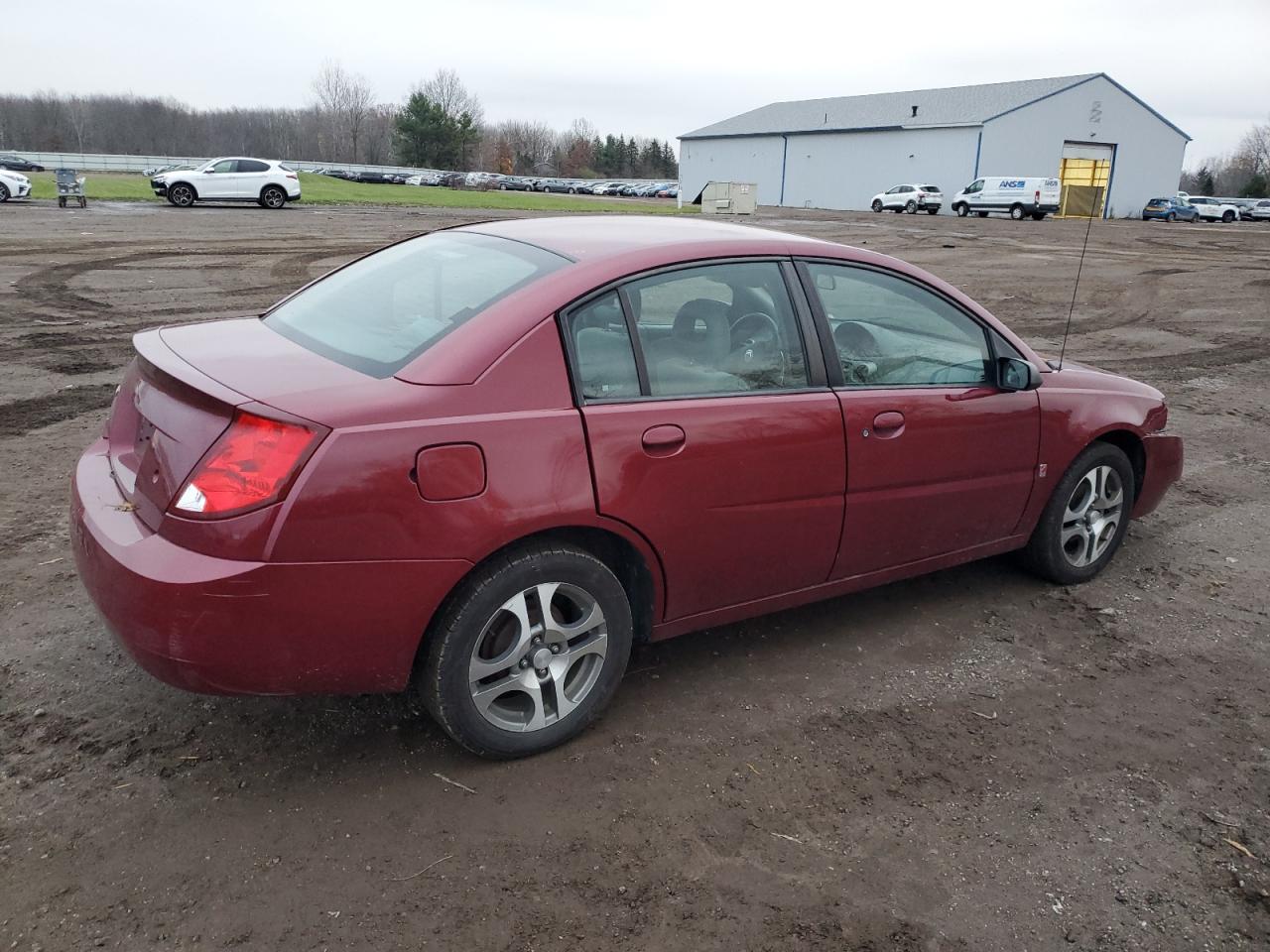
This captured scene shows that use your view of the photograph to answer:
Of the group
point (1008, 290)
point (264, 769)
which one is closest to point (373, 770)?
point (264, 769)

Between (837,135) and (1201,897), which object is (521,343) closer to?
(1201,897)

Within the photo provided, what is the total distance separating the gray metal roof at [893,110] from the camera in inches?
2178

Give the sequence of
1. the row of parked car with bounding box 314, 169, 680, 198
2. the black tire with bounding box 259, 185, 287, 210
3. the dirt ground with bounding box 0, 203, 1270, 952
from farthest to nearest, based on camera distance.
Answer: the row of parked car with bounding box 314, 169, 680, 198 → the black tire with bounding box 259, 185, 287, 210 → the dirt ground with bounding box 0, 203, 1270, 952

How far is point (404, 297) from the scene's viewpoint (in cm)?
346

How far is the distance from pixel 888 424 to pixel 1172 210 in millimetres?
61337

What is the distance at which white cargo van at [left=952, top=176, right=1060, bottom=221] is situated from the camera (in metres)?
45.1

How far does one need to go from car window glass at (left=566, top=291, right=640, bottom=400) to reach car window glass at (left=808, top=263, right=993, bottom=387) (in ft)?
3.01

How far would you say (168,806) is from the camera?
2.84m

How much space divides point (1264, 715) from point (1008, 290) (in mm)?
14104

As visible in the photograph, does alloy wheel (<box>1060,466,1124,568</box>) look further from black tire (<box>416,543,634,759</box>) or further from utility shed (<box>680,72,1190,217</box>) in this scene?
utility shed (<box>680,72,1190,217</box>)

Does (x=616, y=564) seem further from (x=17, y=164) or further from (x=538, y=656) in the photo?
(x=17, y=164)

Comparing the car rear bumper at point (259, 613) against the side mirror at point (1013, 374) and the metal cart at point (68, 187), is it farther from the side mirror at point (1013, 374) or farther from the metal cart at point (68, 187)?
the metal cart at point (68, 187)

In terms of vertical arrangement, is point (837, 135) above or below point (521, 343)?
above

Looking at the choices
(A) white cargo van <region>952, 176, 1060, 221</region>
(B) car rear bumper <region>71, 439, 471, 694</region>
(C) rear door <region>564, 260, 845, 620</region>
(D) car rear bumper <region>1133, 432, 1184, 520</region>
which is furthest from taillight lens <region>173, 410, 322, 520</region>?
(A) white cargo van <region>952, 176, 1060, 221</region>
